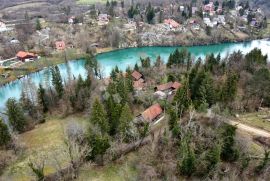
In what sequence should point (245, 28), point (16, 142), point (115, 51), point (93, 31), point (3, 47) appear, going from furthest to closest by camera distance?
1. point (245, 28)
2. point (93, 31)
3. point (115, 51)
4. point (3, 47)
5. point (16, 142)

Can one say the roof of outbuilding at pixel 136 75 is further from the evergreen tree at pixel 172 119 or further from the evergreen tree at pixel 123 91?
the evergreen tree at pixel 172 119

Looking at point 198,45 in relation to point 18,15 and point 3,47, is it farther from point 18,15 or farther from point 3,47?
point 18,15

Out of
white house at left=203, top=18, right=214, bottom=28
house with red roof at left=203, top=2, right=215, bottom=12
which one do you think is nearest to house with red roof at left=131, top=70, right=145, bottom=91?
white house at left=203, top=18, right=214, bottom=28

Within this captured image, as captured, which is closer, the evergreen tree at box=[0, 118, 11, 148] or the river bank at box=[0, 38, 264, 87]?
the evergreen tree at box=[0, 118, 11, 148]

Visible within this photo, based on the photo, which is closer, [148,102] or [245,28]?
[148,102]

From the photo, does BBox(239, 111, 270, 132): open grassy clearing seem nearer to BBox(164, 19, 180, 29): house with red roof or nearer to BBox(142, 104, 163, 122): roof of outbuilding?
BBox(142, 104, 163, 122): roof of outbuilding

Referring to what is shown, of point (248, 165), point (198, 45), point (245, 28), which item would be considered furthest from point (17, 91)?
point (245, 28)

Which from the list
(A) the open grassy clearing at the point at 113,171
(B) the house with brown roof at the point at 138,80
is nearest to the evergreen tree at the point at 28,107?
(B) the house with brown roof at the point at 138,80
